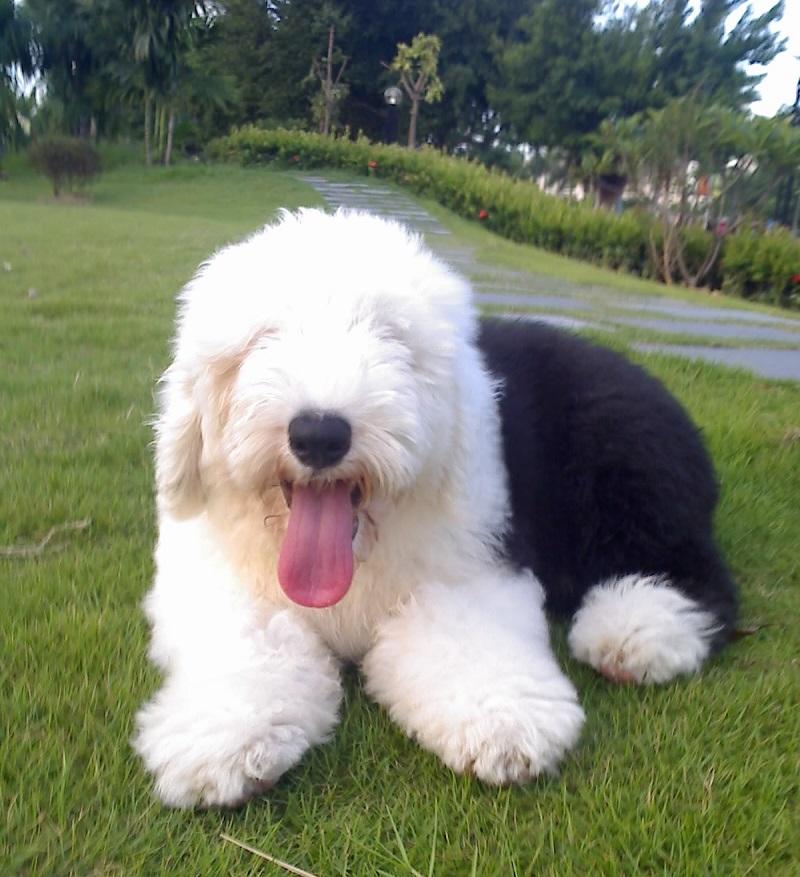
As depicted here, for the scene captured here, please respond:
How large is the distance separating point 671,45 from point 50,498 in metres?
41.0

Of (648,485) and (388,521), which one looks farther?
(648,485)

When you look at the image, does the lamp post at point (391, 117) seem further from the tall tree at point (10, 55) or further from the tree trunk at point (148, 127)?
the tall tree at point (10, 55)

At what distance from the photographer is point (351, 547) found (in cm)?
217

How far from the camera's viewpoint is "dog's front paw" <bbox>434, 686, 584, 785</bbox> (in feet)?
6.21

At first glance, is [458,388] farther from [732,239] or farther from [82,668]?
[732,239]

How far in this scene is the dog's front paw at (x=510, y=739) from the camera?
6.21 feet

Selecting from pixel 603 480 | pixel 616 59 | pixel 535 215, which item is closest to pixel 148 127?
pixel 535 215

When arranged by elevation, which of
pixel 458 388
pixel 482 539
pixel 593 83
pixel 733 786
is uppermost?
pixel 593 83

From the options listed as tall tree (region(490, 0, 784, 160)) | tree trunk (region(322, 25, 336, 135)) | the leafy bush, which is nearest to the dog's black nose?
the leafy bush

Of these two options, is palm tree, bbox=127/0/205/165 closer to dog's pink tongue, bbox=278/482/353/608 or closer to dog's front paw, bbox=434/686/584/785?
dog's pink tongue, bbox=278/482/353/608

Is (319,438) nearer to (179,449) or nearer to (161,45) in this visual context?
(179,449)

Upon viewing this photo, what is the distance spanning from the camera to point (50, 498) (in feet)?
11.1

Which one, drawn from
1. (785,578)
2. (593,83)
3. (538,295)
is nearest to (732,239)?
(538,295)

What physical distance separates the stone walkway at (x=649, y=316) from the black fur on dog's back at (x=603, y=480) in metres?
1.38
